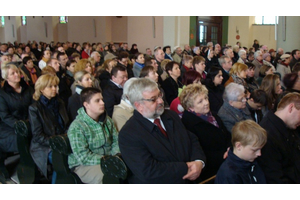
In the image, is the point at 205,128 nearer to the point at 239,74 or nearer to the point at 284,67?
the point at 239,74

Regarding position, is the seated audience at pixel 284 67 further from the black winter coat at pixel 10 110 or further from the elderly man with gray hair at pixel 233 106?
the black winter coat at pixel 10 110

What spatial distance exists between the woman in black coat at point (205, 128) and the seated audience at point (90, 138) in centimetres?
78

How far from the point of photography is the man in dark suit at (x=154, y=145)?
2246 mm

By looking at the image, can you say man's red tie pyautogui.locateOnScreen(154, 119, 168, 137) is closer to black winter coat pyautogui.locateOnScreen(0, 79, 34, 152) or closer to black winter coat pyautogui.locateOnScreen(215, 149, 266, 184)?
black winter coat pyautogui.locateOnScreen(215, 149, 266, 184)

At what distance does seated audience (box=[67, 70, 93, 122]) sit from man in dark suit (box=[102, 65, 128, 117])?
12.4 inches

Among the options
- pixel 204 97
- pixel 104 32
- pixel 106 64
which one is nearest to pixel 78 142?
pixel 204 97

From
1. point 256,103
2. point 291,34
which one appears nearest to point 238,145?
point 256,103

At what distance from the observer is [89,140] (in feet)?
9.27

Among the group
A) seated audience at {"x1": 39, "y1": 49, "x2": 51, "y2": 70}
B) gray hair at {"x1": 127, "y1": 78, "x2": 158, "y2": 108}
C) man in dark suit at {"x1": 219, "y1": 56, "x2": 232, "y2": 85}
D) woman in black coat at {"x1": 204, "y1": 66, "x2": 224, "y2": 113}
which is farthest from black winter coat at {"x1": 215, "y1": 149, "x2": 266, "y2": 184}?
seated audience at {"x1": 39, "y1": 49, "x2": 51, "y2": 70}

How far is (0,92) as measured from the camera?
3.96 m

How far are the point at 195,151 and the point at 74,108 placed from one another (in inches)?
81.1
